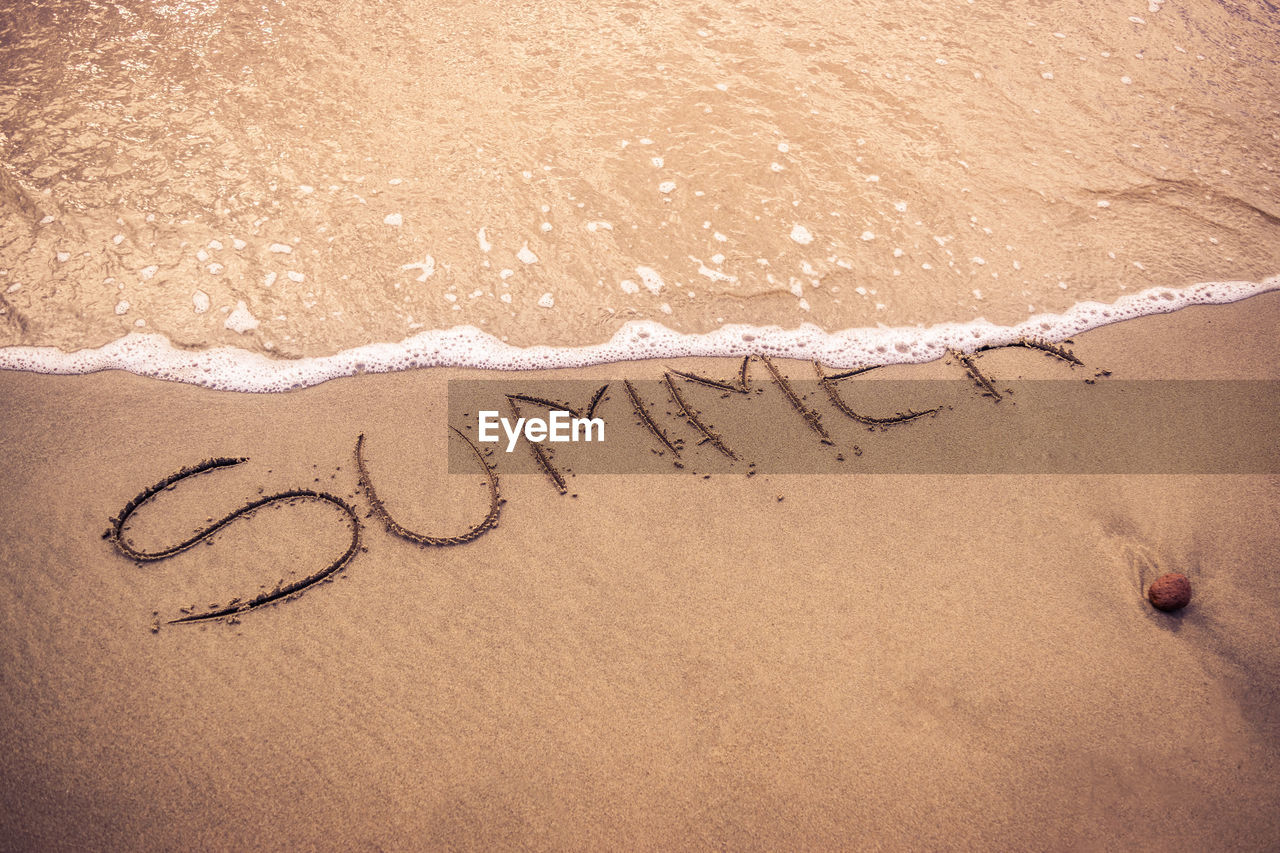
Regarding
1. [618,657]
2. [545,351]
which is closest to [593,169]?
[545,351]

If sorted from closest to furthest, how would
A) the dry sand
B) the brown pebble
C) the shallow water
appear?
the dry sand, the brown pebble, the shallow water

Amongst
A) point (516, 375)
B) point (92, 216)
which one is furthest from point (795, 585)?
point (92, 216)

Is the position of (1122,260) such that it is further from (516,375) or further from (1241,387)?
(516,375)

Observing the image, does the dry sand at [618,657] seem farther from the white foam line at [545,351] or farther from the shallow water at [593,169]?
the shallow water at [593,169]

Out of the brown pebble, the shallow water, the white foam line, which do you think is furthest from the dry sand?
the shallow water

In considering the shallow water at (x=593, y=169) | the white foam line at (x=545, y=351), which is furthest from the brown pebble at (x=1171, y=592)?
the shallow water at (x=593, y=169)

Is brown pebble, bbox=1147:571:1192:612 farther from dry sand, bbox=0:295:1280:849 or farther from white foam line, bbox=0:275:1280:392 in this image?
white foam line, bbox=0:275:1280:392

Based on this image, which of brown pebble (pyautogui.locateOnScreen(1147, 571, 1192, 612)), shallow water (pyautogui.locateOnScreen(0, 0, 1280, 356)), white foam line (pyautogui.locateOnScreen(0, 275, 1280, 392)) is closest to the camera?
brown pebble (pyautogui.locateOnScreen(1147, 571, 1192, 612))
